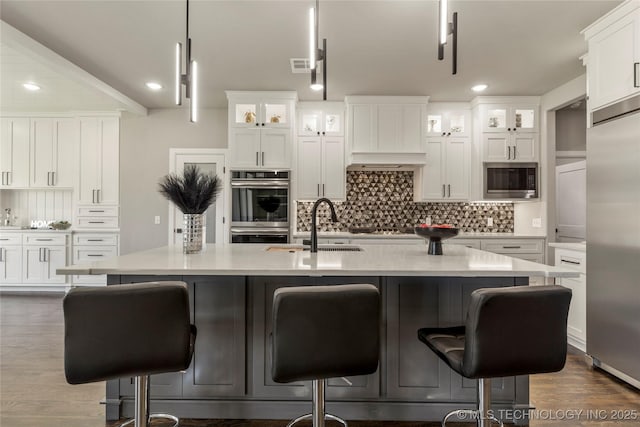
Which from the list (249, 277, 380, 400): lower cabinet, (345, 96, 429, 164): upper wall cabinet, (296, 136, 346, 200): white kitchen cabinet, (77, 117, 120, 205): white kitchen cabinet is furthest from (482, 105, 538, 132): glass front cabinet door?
(77, 117, 120, 205): white kitchen cabinet

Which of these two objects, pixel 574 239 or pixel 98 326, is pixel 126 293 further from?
pixel 574 239

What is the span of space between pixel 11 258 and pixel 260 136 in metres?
3.97

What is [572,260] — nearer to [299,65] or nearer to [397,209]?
[397,209]

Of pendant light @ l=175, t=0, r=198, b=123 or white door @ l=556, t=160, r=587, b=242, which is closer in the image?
pendant light @ l=175, t=0, r=198, b=123

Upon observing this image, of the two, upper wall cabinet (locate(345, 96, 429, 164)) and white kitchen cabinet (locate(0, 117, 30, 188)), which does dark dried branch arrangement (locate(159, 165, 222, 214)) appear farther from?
white kitchen cabinet (locate(0, 117, 30, 188))

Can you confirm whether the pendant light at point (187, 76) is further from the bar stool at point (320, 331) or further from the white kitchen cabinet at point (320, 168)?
the white kitchen cabinet at point (320, 168)

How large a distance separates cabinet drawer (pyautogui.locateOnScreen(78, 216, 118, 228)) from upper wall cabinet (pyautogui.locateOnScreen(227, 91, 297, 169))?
7.04ft

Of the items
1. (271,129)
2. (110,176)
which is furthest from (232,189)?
(110,176)

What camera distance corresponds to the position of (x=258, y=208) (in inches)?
181

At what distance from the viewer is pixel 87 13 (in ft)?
9.33

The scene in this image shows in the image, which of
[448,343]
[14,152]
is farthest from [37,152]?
[448,343]

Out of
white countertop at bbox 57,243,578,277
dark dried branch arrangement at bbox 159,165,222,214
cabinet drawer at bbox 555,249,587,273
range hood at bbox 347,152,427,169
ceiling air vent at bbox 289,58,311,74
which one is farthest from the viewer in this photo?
range hood at bbox 347,152,427,169

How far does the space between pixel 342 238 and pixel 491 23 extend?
2.69m

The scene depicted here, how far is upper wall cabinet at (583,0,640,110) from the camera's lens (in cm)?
252
